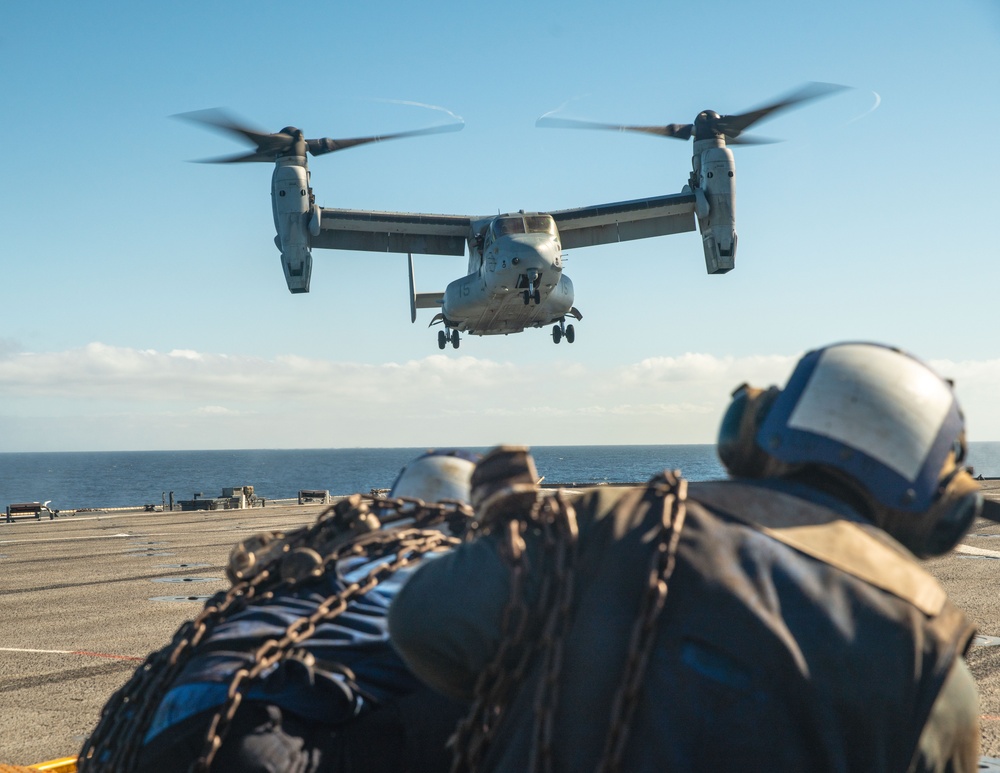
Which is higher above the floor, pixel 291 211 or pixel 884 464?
pixel 291 211

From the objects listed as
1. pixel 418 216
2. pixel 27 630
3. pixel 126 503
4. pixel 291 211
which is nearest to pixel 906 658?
pixel 27 630

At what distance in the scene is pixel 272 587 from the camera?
303cm

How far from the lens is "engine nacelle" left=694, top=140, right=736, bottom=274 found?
34.6m

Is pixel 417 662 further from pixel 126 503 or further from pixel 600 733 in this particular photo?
pixel 126 503

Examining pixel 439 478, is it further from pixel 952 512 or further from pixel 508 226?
pixel 508 226

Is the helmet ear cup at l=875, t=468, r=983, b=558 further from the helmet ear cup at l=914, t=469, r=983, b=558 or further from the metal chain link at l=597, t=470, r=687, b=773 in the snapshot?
the metal chain link at l=597, t=470, r=687, b=773

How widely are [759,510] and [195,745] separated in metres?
1.61

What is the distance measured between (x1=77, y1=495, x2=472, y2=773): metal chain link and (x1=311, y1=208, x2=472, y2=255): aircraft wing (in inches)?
1307

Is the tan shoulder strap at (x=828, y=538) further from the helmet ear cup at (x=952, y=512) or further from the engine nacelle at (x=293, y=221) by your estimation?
the engine nacelle at (x=293, y=221)

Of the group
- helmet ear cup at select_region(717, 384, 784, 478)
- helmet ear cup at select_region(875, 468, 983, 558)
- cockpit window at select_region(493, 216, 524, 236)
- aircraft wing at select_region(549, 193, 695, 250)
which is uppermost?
aircraft wing at select_region(549, 193, 695, 250)

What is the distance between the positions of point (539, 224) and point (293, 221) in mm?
8787

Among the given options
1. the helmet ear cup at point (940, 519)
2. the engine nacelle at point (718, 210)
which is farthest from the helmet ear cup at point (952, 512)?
the engine nacelle at point (718, 210)

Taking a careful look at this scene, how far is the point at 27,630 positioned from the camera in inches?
418

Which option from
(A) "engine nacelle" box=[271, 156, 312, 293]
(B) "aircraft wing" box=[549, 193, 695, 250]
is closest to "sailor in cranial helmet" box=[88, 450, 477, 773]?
(A) "engine nacelle" box=[271, 156, 312, 293]
